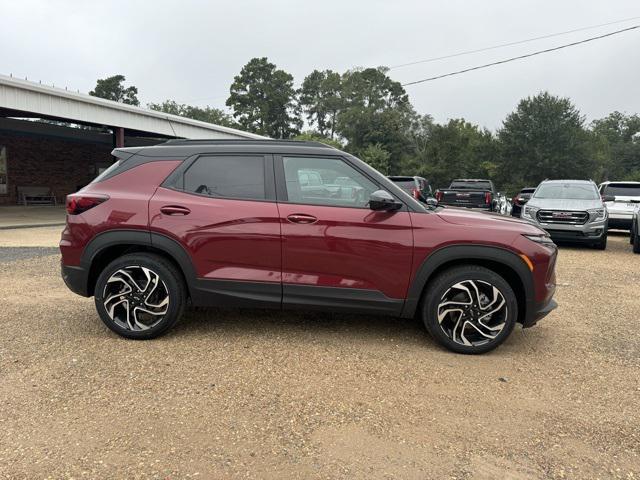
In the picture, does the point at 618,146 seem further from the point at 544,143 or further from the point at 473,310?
the point at 473,310

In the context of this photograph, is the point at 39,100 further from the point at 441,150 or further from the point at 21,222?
the point at 441,150

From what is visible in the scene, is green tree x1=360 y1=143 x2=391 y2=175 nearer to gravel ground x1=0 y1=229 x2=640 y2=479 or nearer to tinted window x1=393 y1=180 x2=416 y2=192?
tinted window x1=393 y1=180 x2=416 y2=192

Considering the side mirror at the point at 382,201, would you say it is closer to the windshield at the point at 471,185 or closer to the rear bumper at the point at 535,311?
the rear bumper at the point at 535,311

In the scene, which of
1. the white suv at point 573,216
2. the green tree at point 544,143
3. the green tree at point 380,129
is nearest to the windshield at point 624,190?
the white suv at point 573,216

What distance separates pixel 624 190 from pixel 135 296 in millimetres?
13622

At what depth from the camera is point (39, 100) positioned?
13875 mm

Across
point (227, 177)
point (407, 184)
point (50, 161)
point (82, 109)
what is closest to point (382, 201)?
point (227, 177)

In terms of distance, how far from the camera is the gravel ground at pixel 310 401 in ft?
8.01

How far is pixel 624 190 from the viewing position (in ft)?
42.4

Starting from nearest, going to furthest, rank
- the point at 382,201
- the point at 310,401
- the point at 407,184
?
the point at 310,401
the point at 382,201
the point at 407,184

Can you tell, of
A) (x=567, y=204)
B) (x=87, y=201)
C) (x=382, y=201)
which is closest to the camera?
(x=382, y=201)

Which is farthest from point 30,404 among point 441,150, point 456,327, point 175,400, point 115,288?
point 441,150

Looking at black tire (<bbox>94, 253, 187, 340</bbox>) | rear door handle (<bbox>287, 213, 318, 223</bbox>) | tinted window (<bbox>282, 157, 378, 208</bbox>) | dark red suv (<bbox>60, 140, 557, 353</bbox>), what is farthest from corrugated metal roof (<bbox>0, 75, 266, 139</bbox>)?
rear door handle (<bbox>287, 213, 318, 223</bbox>)

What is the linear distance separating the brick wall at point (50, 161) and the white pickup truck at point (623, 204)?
2325 centimetres
